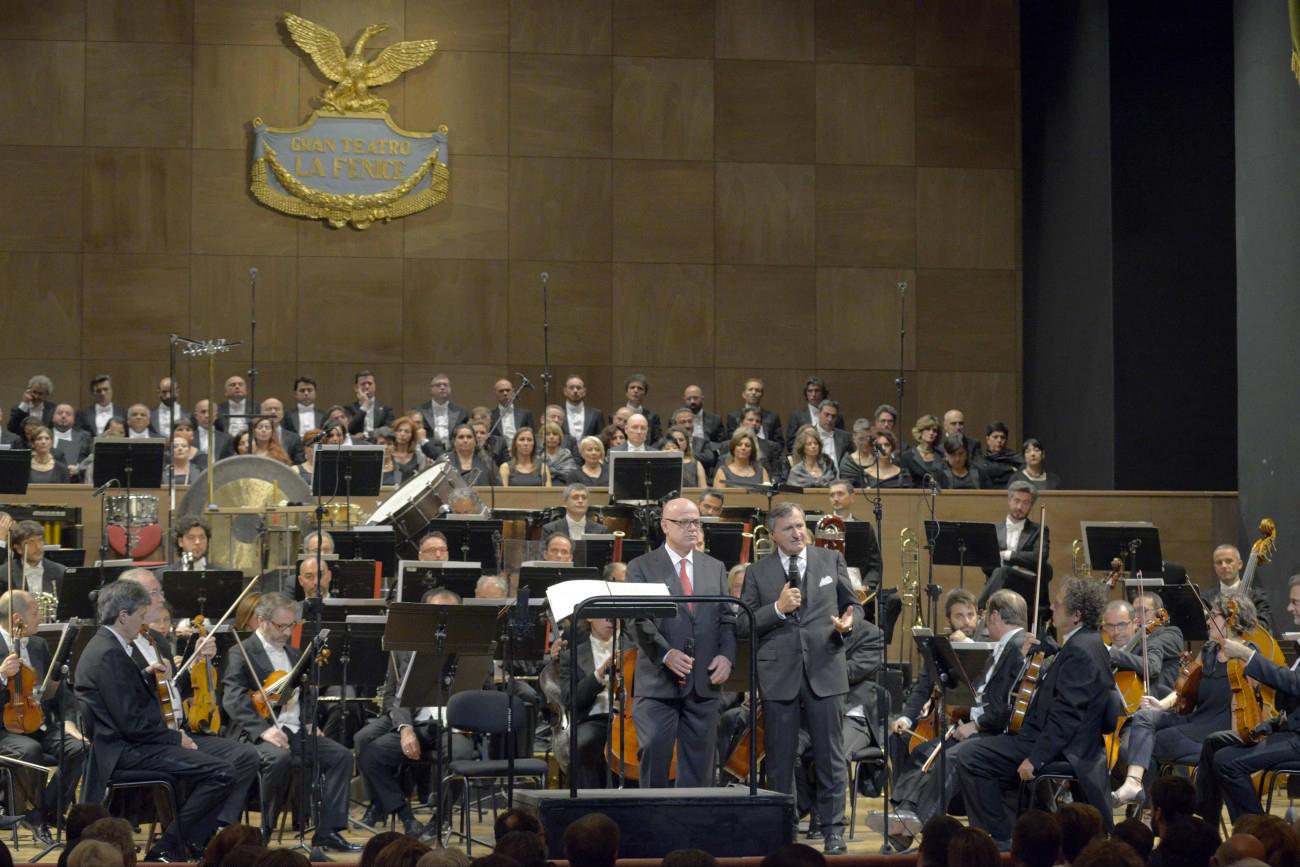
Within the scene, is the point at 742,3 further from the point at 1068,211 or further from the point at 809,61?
the point at 1068,211

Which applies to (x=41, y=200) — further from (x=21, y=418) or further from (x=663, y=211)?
(x=663, y=211)

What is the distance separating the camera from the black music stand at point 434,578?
9.59 meters

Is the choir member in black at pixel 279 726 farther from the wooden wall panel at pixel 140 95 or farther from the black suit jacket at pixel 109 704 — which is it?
the wooden wall panel at pixel 140 95

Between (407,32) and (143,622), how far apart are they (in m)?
10.7

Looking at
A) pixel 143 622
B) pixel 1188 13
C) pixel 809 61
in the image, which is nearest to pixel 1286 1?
pixel 1188 13

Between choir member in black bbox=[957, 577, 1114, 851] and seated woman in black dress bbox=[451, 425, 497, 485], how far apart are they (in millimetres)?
6009

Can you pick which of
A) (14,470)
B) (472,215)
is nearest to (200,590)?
(14,470)

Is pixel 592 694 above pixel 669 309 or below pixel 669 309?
below

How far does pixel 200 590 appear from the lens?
955cm

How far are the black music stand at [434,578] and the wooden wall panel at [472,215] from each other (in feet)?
25.7

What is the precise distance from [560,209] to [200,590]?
8657 mm

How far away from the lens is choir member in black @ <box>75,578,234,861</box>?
24.5 ft

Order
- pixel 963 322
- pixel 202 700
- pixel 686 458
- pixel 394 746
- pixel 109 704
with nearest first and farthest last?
pixel 109 704, pixel 202 700, pixel 394 746, pixel 686 458, pixel 963 322

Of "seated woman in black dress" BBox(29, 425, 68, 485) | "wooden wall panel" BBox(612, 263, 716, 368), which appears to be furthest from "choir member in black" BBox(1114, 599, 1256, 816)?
"wooden wall panel" BBox(612, 263, 716, 368)
